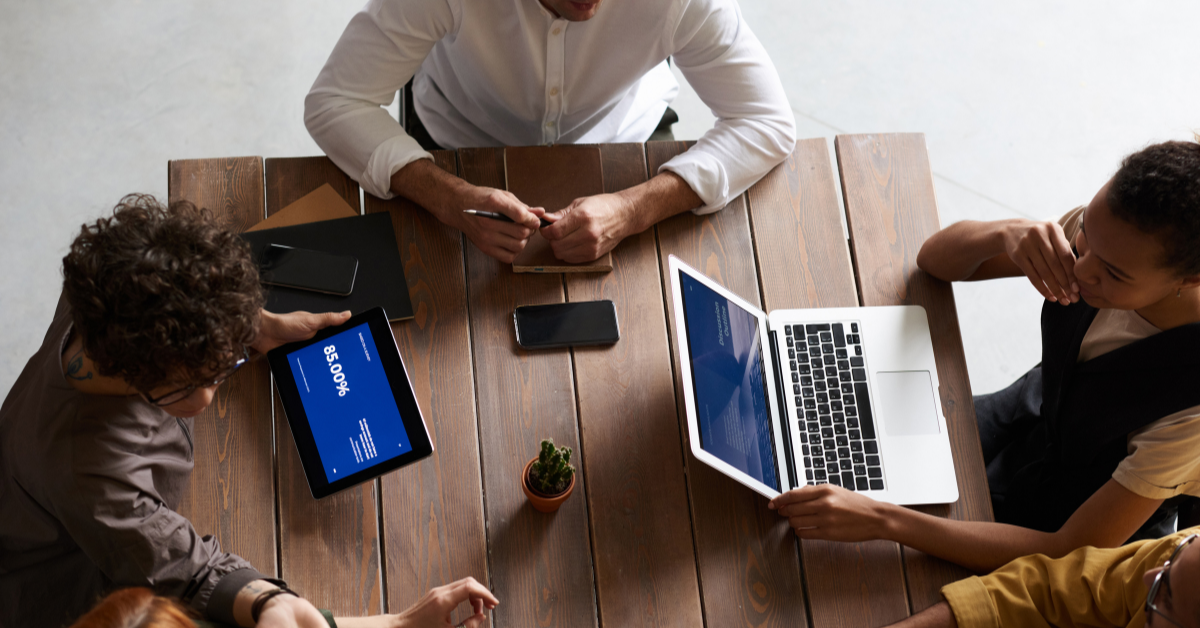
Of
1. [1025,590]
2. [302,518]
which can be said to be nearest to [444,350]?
[302,518]

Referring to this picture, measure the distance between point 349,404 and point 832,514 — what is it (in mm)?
780

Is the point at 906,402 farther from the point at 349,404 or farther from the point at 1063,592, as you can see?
the point at 349,404

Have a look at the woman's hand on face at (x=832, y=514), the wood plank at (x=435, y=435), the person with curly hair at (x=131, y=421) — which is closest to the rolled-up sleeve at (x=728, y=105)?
the wood plank at (x=435, y=435)

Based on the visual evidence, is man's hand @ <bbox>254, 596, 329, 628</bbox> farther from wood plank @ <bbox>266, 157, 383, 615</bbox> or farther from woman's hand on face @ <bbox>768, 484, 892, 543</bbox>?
woman's hand on face @ <bbox>768, 484, 892, 543</bbox>

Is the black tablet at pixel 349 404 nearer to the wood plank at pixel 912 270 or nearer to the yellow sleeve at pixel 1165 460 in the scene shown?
the wood plank at pixel 912 270

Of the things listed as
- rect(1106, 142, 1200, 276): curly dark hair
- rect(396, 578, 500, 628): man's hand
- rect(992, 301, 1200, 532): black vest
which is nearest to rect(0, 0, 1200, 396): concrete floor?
rect(992, 301, 1200, 532): black vest

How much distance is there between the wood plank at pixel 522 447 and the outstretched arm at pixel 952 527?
0.35 metres

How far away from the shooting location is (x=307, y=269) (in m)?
1.39

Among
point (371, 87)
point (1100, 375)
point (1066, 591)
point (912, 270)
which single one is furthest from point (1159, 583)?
point (371, 87)

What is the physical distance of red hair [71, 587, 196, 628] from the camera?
88cm

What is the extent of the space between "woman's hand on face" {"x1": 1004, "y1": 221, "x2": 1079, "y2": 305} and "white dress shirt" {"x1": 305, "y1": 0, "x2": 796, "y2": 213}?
0.46m

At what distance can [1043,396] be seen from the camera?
152 cm

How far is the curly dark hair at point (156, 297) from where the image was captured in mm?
1046

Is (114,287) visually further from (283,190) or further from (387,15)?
(387,15)
